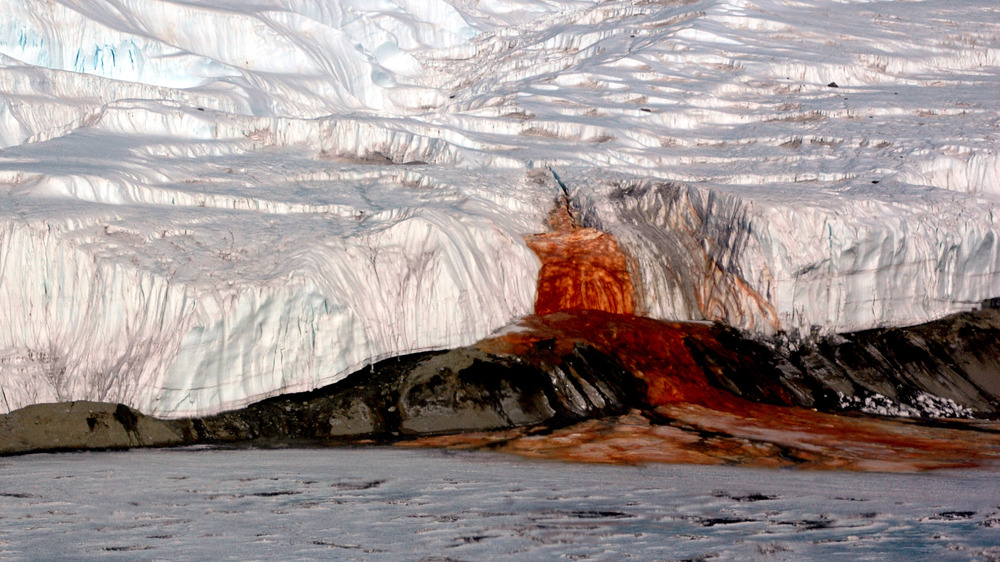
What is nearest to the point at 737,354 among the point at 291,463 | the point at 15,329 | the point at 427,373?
the point at 427,373

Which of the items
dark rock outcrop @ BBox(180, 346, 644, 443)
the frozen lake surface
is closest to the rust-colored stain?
dark rock outcrop @ BBox(180, 346, 644, 443)

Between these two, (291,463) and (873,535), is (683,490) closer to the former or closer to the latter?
(873,535)

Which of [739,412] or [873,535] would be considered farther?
[739,412]

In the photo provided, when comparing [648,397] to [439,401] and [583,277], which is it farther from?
[439,401]

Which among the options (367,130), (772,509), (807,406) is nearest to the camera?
(772,509)

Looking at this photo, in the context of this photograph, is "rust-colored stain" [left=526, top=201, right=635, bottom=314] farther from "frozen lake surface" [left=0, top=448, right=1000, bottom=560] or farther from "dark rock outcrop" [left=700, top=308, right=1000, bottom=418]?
"frozen lake surface" [left=0, top=448, right=1000, bottom=560]

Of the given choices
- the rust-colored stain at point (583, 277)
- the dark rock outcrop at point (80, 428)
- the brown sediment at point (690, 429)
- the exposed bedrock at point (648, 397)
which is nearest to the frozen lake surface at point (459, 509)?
the dark rock outcrop at point (80, 428)

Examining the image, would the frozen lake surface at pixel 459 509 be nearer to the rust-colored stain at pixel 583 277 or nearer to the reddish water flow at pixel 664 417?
the reddish water flow at pixel 664 417
